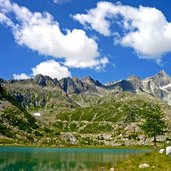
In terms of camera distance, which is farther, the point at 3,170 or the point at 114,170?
the point at 3,170

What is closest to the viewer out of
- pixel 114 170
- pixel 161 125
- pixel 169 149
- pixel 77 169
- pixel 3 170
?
pixel 114 170

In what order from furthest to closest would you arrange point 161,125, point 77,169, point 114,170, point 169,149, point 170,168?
Result: point 161,125 → point 169,149 → point 77,169 → point 114,170 → point 170,168

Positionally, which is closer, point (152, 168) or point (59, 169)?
point (152, 168)

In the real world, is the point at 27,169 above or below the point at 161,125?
below

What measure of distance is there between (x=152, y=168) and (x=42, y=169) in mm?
22305

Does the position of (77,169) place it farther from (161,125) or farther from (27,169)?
(161,125)

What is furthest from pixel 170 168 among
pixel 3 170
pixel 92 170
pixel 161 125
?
pixel 161 125

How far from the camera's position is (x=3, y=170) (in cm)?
6169

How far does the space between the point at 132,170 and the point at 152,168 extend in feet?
10.4

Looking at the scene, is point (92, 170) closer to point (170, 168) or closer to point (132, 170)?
point (132, 170)

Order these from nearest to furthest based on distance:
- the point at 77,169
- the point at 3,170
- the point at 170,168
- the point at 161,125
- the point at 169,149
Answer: the point at 170,168
the point at 3,170
the point at 77,169
the point at 169,149
the point at 161,125

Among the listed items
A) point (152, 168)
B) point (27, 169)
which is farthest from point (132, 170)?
point (27, 169)

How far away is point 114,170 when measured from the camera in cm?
5697

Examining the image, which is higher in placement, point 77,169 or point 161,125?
point 161,125
